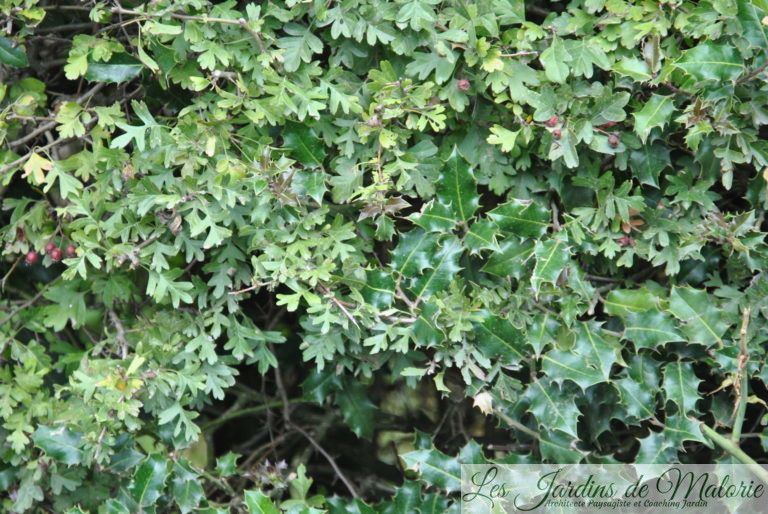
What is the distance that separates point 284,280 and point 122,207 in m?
0.46

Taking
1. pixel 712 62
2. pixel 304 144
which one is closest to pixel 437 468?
pixel 304 144

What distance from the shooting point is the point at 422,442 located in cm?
185

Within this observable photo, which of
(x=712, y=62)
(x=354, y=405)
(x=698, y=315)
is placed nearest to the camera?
(x=712, y=62)

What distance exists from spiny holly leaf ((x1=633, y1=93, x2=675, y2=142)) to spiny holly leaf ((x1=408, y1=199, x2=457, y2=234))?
1.55ft

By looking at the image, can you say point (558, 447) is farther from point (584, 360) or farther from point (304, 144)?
point (304, 144)

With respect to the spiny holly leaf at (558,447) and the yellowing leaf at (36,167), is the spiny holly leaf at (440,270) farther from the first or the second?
the yellowing leaf at (36,167)

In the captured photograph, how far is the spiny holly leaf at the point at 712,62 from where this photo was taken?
1608 millimetres

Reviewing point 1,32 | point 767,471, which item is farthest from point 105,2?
point 767,471

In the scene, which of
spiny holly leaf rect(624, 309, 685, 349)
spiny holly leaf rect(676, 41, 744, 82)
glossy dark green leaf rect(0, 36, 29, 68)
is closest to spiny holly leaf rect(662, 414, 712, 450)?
spiny holly leaf rect(624, 309, 685, 349)

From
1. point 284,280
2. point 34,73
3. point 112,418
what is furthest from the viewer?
point 34,73

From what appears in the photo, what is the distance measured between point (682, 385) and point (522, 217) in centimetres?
54

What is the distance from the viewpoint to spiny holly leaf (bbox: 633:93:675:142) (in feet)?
5.55

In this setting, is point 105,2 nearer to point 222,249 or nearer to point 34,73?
point 34,73

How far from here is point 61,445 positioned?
1821mm
